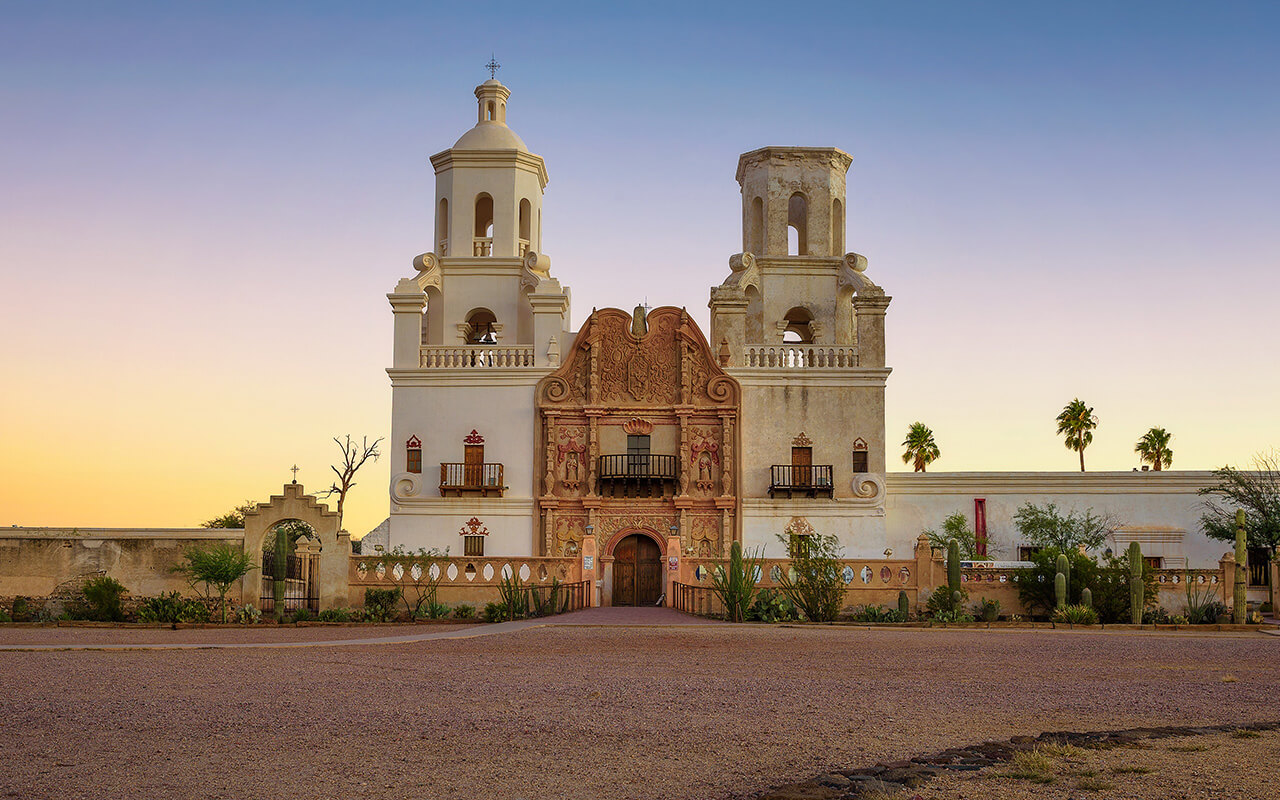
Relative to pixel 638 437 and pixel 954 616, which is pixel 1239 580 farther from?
pixel 638 437

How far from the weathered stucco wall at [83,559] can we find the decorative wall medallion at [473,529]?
9.19 meters

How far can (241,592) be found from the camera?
3034cm

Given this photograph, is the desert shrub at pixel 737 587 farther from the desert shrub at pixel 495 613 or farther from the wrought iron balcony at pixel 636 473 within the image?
the wrought iron balcony at pixel 636 473

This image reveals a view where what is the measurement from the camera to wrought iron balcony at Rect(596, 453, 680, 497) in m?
38.5

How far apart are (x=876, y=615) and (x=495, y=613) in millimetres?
8646

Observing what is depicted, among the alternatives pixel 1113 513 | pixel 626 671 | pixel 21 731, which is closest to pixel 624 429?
pixel 1113 513

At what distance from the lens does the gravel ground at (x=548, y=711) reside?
939cm

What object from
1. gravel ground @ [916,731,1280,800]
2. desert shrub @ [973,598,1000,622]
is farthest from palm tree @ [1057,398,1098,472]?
gravel ground @ [916,731,1280,800]

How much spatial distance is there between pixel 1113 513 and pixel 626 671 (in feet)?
92.0

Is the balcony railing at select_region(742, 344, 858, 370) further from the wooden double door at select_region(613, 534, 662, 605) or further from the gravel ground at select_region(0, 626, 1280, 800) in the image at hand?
the gravel ground at select_region(0, 626, 1280, 800)

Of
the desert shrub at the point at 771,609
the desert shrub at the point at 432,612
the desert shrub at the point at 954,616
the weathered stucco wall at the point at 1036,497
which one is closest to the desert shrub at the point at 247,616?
the desert shrub at the point at 432,612

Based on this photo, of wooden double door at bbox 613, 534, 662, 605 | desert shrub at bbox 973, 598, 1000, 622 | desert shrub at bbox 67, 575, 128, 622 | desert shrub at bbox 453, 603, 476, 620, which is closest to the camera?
desert shrub at bbox 67, 575, 128, 622

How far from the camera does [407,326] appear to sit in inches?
1567

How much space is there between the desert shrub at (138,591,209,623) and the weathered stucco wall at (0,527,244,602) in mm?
1779
